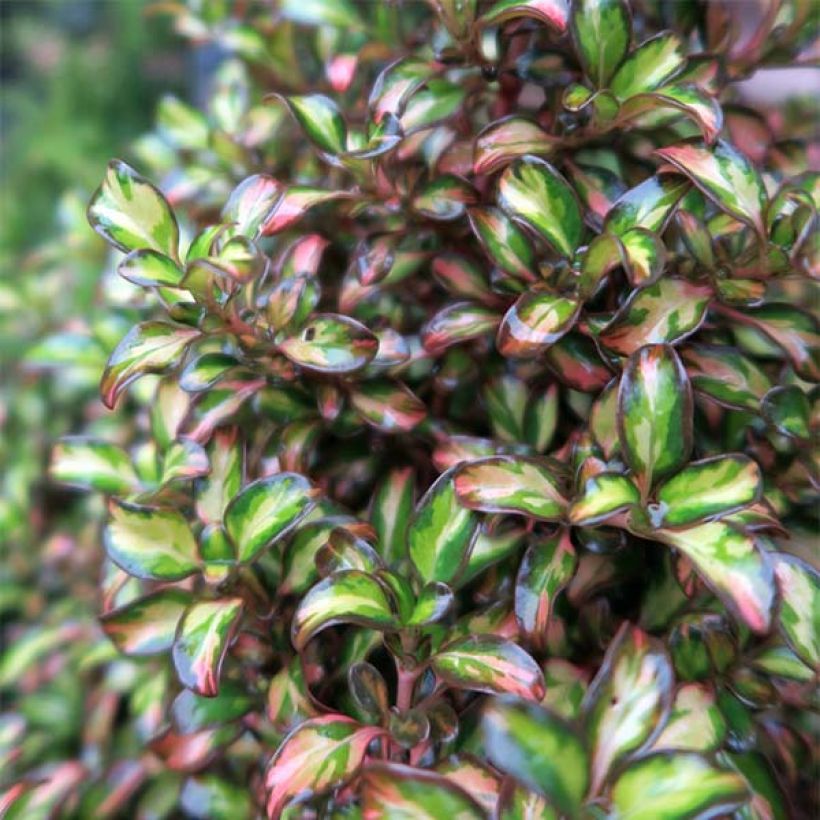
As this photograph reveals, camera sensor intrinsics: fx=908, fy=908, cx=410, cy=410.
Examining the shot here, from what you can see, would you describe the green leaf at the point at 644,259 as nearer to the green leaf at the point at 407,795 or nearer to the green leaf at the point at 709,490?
the green leaf at the point at 709,490

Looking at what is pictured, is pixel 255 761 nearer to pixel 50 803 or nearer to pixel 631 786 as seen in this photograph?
pixel 50 803

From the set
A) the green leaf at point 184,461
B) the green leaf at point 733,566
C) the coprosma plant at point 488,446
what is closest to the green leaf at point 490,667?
the coprosma plant at point 488,446

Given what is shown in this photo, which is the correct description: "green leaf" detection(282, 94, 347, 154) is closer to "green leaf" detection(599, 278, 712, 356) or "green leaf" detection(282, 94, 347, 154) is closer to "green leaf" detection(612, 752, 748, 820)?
"green leaf" detection(599, 278, 712, 356)

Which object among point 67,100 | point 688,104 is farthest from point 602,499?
point 67,100

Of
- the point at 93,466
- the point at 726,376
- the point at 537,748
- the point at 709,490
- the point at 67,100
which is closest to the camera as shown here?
the point at 537,748

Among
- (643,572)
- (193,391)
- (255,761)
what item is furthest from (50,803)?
(643,572)

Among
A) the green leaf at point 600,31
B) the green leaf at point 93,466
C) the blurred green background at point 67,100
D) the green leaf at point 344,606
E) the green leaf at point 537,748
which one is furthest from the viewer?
the blurred green background at point 67,100

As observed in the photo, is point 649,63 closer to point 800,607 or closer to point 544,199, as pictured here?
point 544,199

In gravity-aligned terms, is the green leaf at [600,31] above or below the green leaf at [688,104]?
above
